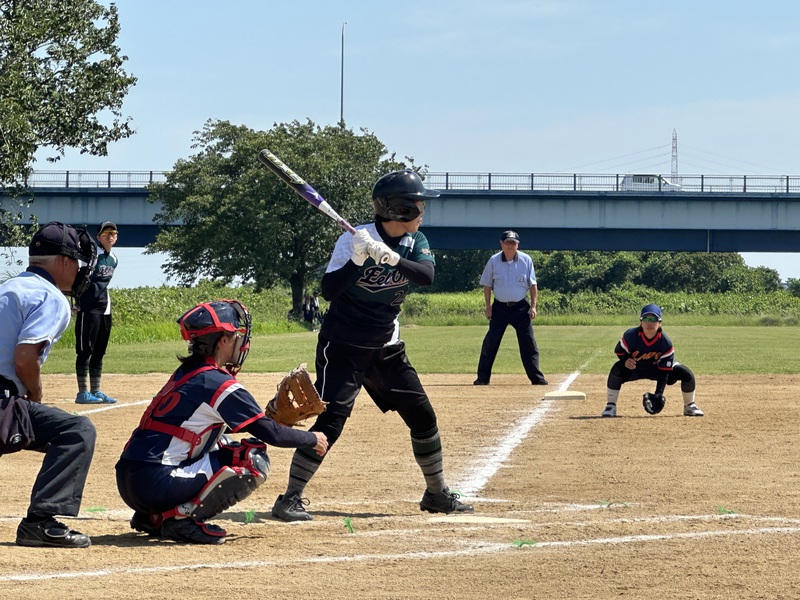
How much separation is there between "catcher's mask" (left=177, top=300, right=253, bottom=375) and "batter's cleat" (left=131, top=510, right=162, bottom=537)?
88 cm

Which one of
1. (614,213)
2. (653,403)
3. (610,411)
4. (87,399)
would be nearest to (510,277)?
(610,411)

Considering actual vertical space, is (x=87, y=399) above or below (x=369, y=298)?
below

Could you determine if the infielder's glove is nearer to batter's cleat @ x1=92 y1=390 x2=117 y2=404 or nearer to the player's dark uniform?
the player's dark uniform

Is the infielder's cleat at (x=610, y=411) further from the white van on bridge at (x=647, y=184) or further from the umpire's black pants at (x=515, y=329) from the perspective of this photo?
the white van on bridge at (x=647, y=184)

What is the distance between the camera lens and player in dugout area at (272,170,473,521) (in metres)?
6.88

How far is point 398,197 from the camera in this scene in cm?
703

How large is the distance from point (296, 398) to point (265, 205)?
5332 cm

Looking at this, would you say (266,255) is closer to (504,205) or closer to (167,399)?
(504,205)

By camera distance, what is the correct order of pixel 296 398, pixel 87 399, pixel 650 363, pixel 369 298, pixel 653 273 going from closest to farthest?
1. pixel 296 398
2. pixel 369 298
3. pixel 650 363
4. pixel 87 399
5. pixel 653 273

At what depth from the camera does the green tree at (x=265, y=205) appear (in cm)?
5984

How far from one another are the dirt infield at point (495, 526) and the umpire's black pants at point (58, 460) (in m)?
0.24

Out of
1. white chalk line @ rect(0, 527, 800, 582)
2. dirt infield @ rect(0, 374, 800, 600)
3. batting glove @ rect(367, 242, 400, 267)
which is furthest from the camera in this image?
batting glove @ rect(367, 242, 400, 267)

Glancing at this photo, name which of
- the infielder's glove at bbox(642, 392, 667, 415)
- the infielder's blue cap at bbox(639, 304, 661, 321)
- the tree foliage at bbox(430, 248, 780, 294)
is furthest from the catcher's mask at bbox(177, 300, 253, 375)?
the tree foliage at bbox(430, 248, 780, 294)

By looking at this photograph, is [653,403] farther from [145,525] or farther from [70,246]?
[70,246]
